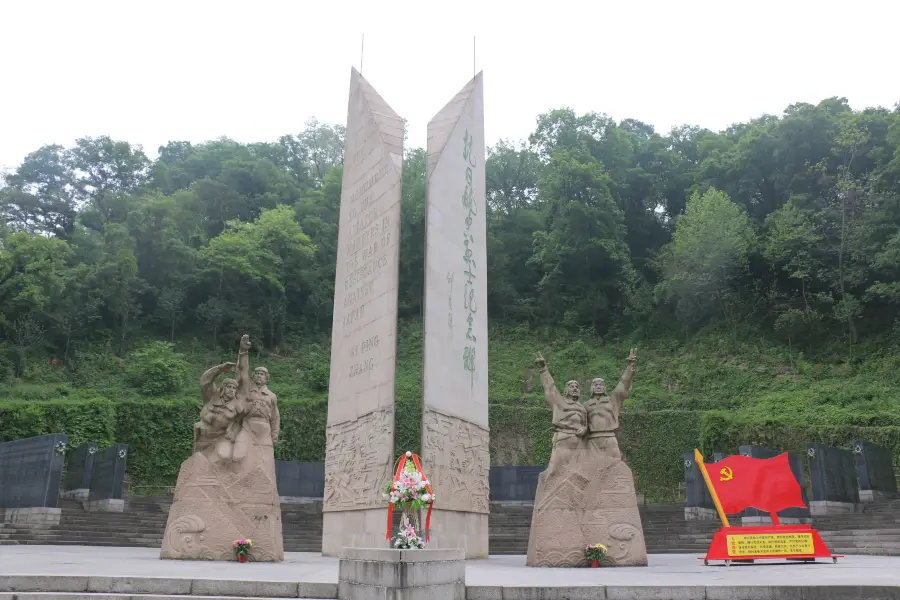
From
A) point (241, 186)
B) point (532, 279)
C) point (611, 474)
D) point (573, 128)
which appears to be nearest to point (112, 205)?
point (241, 186)

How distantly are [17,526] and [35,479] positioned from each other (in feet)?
4.41

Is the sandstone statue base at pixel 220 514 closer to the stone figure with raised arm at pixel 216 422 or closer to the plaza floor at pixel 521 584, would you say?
the stone figure with raised arm at pixel 216 422

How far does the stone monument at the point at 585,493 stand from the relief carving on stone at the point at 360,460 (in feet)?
8.20

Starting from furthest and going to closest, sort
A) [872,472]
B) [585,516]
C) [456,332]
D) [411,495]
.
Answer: [872,472] → [456,332] → [585,516] → [411,495]

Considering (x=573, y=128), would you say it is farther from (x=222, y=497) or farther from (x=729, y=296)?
(x=222, y=497)

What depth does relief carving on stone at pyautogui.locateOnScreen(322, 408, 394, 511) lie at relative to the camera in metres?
11.8

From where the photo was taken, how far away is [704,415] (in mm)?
23656

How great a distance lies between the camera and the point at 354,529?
12344mm

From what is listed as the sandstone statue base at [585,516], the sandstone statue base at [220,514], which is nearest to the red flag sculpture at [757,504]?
the sandstone statue base at [585,516]

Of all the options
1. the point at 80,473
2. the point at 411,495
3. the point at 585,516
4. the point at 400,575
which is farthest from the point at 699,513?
the point at 80,473

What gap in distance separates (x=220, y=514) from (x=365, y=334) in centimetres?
381

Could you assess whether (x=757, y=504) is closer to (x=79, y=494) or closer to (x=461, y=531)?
(x=461, y=531)

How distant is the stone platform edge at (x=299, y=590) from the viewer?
6.31 metres

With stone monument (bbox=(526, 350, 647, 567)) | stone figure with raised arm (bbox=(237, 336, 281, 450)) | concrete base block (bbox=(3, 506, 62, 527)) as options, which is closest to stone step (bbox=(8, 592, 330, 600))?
stone figure with raised arm (bbox=(237, 336, 281, 450))
